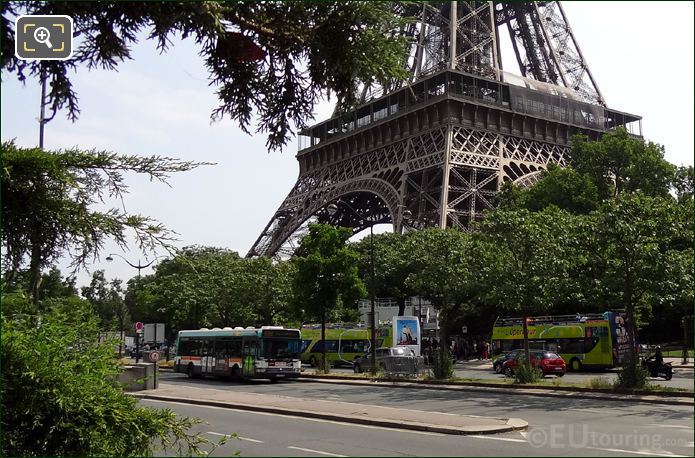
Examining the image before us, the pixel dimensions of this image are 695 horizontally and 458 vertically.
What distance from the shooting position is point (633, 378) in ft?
70.2

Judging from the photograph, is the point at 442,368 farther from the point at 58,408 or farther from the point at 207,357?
the point at 58,408

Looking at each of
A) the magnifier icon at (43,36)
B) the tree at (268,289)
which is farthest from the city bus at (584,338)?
the magnifier icon at (43,36)

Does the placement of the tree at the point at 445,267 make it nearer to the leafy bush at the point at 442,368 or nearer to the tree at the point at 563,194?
the leafy bush at the point at 442,368

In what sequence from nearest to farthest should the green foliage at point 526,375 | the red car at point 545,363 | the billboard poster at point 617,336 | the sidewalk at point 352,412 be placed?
the sidewalk at point 352,412, the green foliage at point 526,375, the red car at point 545,363, the billboard poster at point 617,336

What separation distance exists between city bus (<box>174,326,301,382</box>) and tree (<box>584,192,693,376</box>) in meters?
15.5

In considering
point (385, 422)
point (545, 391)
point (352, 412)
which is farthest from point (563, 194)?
point (385, 422)

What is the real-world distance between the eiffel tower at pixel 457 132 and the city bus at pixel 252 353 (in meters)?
23.5

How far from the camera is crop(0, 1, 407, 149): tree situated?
15.3ft

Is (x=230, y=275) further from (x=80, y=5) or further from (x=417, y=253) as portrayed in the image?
(x=80, y=5)

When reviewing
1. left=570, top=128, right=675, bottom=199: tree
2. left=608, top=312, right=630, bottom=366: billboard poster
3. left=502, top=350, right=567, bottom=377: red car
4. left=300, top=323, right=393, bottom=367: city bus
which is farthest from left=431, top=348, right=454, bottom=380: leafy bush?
left=570, top=128, right=675, bottom=199: tree

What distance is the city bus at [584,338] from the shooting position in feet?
120

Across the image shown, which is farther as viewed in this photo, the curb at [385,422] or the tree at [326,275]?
the tree at [326,275]

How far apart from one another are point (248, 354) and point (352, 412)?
1472 cm

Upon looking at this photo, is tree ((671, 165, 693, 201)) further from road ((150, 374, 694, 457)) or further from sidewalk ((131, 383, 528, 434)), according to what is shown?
sidewalk ((131, 383, 528, 434))
